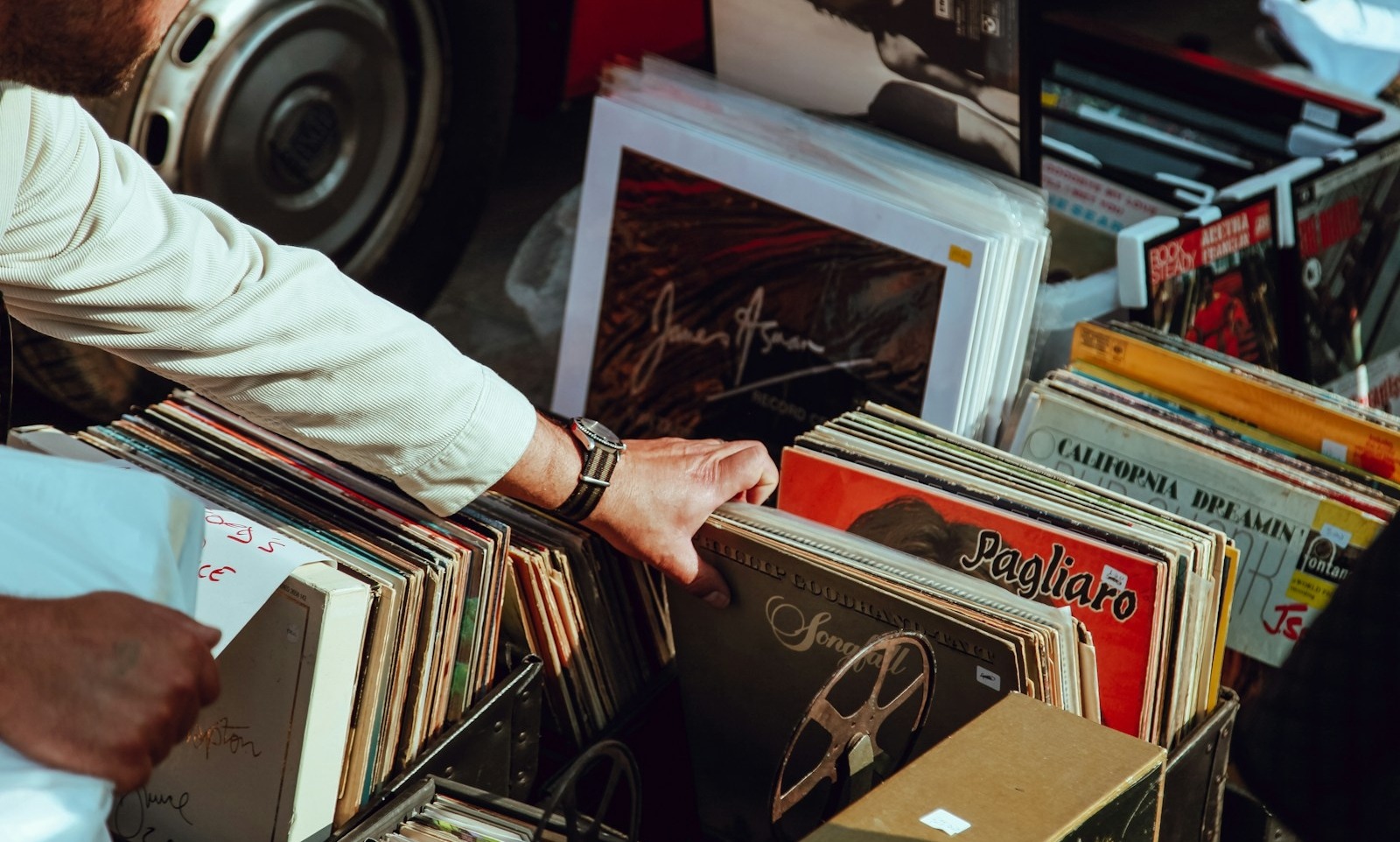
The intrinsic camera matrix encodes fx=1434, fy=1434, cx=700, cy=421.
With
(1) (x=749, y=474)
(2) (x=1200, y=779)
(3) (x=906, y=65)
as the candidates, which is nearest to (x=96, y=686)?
(1) (x=749, y=474)

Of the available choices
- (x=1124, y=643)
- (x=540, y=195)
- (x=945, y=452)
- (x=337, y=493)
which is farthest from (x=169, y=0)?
(x=540, y=195)

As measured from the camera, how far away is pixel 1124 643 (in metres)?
1.60

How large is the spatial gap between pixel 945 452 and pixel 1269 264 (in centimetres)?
98

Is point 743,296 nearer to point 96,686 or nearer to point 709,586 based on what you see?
point 709,586

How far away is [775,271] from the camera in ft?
7.20

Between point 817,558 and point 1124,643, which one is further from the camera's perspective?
point 1124,643

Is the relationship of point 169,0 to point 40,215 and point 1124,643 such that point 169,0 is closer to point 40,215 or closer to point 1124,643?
point 40,215

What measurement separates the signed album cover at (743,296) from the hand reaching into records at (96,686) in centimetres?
129

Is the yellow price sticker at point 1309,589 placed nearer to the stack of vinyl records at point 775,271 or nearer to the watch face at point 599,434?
the stack of vinyl records at point 775,271

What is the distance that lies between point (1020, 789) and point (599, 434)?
614mm

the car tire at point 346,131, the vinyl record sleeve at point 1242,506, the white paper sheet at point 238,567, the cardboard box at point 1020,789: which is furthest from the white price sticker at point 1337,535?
the car tire at point 346,131

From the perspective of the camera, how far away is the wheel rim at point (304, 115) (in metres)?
2.35

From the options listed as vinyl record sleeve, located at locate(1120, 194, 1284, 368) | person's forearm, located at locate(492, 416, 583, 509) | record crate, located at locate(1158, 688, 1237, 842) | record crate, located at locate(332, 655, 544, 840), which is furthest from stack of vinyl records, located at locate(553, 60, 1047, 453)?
record crate, located at locate(332, 655, 544, 840)

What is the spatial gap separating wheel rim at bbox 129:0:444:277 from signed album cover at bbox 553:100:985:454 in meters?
0.58
